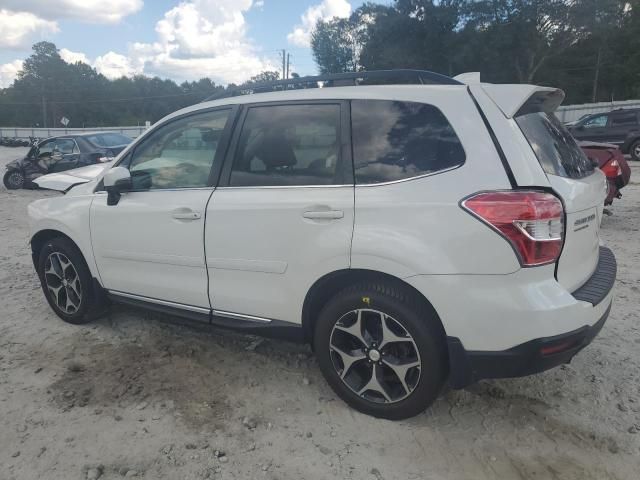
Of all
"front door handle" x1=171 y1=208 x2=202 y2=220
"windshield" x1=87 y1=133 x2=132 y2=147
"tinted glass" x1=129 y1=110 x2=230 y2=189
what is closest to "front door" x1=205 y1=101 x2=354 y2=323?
"front door handle" x1=171 y1=208 x2=202 y2=220

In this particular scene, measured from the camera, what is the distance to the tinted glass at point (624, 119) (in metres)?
16.2

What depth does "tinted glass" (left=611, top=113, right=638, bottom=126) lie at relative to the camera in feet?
53.2

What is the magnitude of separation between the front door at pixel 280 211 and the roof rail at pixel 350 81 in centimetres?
26

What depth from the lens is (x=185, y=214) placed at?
3229mm

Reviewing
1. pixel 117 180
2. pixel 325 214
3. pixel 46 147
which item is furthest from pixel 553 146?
pixel 46 147

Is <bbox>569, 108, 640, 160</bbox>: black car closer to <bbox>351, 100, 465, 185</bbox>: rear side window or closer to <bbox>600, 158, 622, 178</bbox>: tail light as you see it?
<bbox>600, 158, 622, 178</bbox>: tail light

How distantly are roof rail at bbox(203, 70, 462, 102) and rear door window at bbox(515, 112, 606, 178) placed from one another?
46 centimetres

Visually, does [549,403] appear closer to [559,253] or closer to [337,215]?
[559,253]

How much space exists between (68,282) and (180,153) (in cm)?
158

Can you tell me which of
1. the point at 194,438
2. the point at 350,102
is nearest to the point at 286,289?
the point at 194,438

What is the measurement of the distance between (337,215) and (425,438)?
1283 millimetres

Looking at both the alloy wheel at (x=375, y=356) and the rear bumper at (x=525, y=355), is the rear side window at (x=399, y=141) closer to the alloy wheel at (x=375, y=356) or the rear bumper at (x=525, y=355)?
the alloy wheel at (x=375, y=356)

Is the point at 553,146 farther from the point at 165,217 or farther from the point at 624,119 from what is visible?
the point at 624,119

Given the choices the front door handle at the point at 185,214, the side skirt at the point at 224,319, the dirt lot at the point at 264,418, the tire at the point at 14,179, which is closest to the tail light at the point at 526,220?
the dirt lot at the point at 264,418
